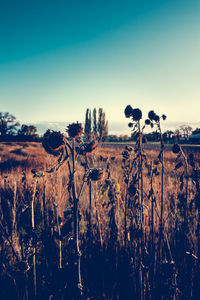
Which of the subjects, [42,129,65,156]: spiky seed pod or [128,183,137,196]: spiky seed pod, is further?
[128,183,137,196]: spiky seed pod

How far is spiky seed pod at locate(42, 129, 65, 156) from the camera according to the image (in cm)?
122

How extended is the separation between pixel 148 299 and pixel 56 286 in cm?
82

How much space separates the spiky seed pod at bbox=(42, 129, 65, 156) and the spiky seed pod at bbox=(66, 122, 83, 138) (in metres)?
0.12

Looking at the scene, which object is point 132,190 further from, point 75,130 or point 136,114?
point 75,130

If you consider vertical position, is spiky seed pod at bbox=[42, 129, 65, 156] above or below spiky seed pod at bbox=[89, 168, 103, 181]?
above

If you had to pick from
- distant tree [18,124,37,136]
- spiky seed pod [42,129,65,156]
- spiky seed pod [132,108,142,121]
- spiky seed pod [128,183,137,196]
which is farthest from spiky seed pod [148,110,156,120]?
distant tree [18,124,37,136]

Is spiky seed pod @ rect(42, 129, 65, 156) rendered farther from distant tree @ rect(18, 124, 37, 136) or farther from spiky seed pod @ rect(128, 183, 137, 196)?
distant tree @ rect(18, 124, 37, 136)

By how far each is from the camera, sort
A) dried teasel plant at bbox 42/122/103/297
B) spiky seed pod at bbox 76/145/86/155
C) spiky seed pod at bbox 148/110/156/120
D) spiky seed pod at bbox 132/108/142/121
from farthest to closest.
Answer: spiky seed pod at bbox 148/110/156/120 → spiky seed pod at bbox 132/108/142/121 → spiky seed pod at bbox 76/145/86/155 → dried teasel plant at bbox 42/122/103/297

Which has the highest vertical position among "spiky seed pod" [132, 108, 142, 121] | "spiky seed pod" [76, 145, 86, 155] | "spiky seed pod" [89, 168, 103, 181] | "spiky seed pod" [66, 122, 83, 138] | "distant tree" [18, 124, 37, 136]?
"distant tree" [18, 124, 37, 136]

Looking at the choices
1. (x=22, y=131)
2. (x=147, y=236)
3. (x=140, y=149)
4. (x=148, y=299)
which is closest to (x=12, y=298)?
(x=148, y=299)

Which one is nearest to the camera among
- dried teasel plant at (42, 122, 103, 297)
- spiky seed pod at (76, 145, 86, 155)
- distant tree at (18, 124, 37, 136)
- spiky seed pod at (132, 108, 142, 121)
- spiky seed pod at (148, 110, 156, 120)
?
dried teasel plant at (42, 122, 103, 297)

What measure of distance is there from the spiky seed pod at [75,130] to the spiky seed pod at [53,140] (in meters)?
0.12

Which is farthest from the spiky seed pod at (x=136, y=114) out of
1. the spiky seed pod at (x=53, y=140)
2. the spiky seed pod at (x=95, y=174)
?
the spiky seed pod at (x=53, y=140)

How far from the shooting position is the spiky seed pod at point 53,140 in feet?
4.02
